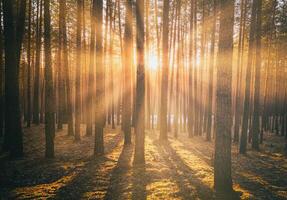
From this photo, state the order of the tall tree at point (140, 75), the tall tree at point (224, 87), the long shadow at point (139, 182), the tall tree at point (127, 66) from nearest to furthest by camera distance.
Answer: the tall tree at point (224, 87), the long shadow at point (139, 182), the tall tree at point (140, 75), the tall tree at point (127, 66)

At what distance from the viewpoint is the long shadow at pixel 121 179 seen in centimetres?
727

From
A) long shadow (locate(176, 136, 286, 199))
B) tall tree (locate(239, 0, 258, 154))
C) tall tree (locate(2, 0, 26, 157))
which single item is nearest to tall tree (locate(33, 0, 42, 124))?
tall tree (locate(2, 0, 26, 157))

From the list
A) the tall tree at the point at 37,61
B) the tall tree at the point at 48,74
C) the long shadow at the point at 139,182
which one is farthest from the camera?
the tall tree at the point at 37,61

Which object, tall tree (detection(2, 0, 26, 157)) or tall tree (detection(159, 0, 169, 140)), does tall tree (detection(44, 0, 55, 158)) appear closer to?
tall tree (detection(2, 0, 26, 157))

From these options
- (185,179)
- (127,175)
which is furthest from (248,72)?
(127,175)

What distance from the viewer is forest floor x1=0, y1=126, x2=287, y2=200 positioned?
7.34 meters

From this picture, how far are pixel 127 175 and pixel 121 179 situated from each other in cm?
46

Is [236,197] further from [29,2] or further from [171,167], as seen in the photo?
[29,2]

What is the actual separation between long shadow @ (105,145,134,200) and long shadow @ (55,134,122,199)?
0.72 feet

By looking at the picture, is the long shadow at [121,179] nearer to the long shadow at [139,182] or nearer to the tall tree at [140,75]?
the long shadow at [139,182]

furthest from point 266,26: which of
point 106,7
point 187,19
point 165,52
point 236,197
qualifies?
point 236,197

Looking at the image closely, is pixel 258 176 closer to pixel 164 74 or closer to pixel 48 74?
pixel 164 74

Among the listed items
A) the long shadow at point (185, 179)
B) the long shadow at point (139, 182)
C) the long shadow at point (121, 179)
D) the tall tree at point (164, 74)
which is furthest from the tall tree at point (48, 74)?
the tall tree at point (164, 74)

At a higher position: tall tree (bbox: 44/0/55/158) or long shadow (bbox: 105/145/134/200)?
tall tree (bbox: 44/0/55/158)
